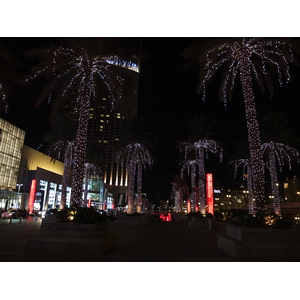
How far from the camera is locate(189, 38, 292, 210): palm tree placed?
37.8 feet

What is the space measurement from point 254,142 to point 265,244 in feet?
16.9

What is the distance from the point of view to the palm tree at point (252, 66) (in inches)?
453

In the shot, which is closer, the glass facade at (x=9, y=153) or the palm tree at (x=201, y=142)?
the palm tree at (x=201, y=142)

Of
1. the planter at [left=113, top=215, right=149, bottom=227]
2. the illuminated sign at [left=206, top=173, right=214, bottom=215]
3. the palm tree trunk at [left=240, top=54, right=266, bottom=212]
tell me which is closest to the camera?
the palm tree trunk at [left=240, top=54, right=266, bottom=212]

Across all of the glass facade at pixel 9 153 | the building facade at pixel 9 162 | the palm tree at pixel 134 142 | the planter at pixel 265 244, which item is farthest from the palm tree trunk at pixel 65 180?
the glass facade at pixel 9 153

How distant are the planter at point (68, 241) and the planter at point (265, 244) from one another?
4.81 metres

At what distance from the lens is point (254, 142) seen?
11852 millimetres

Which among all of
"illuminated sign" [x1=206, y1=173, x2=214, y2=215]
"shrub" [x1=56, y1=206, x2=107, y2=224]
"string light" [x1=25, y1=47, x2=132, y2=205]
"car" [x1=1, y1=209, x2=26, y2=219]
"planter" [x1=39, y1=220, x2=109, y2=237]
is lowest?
"car" [x1=1, y1=209, x2=26, y2=219]

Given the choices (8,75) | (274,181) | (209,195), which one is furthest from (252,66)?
(209,195)

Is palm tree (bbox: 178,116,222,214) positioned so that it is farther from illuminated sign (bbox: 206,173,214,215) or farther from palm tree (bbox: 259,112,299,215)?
palm tree (bbox: 259,112,299,215)

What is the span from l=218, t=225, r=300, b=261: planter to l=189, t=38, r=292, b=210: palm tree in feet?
7.89

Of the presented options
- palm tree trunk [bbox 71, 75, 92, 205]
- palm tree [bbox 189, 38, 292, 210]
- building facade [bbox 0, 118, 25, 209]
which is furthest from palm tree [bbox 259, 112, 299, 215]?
building facade [bbox 0, 118, 25, 209]

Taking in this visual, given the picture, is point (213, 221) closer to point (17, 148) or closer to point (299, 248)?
point (299, 248)

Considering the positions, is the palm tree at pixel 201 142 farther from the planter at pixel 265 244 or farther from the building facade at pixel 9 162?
the building facade at pixel 9 162
